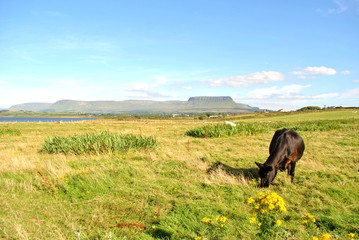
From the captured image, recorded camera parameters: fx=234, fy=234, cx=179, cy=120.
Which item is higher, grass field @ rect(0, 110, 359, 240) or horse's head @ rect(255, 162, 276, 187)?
horse's head @ rect(255, 162, 276, 187)

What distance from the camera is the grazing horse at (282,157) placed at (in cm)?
785

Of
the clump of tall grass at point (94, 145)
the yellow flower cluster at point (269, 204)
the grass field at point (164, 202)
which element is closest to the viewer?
the yellow flower cluster at point (269, 204)

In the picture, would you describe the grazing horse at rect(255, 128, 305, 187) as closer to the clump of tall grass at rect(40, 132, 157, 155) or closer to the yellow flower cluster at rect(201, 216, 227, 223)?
the yellow flower cluster at rect(201, 216, 227, 223)

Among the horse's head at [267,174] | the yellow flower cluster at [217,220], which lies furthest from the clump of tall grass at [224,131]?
the yellow flower cluster at [217,220]

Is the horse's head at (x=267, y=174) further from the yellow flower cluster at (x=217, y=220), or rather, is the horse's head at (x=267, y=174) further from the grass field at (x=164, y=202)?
the yellow flower cluster at (x=217, y=220)

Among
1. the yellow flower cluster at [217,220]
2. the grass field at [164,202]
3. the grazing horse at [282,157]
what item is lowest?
the grass field at [164,202]

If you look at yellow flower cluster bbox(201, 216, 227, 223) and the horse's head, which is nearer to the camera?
yellow flower cluster bbox(201, 216, 227, 223)

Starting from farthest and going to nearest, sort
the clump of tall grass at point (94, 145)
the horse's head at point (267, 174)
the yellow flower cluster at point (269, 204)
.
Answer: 1. the clump of tall grass at point (94, 145)
2. the horse's head at point (267, 174)
3. the yellow flower cluster at point (269, 204)

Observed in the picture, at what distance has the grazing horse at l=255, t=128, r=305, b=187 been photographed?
7850 mm

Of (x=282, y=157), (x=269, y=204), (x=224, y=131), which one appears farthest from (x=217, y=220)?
(x=224, y=131)

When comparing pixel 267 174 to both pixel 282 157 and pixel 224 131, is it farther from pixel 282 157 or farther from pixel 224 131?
pixel 224 131

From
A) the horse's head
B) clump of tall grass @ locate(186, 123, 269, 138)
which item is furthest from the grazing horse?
clump of tall grass @ locate(186, 123, 269, 138)

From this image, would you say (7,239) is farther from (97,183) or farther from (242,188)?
(242,188)

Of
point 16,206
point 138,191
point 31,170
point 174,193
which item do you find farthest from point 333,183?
point 31,170
